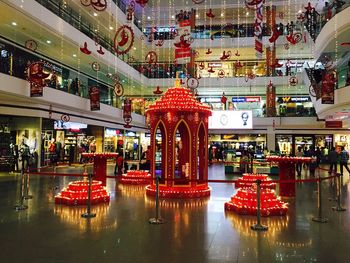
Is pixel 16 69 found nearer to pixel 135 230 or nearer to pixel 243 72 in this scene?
pixel 135 230

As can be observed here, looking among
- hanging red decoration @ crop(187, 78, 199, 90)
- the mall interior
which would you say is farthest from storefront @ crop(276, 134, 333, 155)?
hanging red decoration @ crop(187, 78, 199, 90)

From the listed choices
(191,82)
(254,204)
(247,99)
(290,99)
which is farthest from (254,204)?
(290,99)

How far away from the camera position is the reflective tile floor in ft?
17.1

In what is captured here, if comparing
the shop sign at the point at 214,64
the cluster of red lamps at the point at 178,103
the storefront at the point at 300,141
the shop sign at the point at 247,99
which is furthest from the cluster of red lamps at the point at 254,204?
the shop sign at the point at 214,64

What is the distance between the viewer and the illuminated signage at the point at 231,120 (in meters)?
28.4

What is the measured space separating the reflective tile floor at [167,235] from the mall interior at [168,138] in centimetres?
4

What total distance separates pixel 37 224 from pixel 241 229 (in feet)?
13.8

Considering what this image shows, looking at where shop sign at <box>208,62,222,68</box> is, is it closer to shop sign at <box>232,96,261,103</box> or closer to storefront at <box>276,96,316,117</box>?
shop sign at <box>232,96,261,103</box>

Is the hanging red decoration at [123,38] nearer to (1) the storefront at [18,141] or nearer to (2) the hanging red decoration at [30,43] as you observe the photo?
(2) the hanging red decoration at [30,43]

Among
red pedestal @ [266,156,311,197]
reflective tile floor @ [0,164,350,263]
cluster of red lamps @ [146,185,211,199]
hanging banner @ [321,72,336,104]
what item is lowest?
reflective tile floor @ [0,164,350,263]

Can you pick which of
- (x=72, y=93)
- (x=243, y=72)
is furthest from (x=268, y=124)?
(x=72, y=93)

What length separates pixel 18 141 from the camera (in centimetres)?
2073

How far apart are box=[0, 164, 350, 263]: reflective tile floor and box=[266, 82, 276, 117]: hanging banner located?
1796cm

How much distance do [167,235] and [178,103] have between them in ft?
20.1
